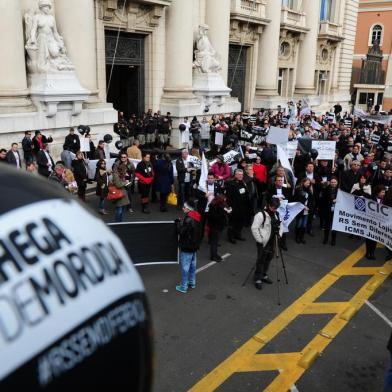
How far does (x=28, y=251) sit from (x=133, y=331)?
47cm

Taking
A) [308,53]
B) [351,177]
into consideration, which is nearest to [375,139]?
[351,177]

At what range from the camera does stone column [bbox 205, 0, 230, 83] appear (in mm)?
21328

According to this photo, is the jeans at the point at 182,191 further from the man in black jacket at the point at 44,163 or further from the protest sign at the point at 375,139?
the protest sign at the point at 375,139

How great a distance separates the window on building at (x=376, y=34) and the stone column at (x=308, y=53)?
2149 centimetres

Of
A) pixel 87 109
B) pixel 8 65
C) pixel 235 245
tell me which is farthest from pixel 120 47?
pixel 235 245

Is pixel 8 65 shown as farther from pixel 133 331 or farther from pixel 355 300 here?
pixel 133 331

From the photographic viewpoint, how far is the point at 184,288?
737cm

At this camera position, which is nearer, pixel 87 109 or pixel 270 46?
pixel 87 109

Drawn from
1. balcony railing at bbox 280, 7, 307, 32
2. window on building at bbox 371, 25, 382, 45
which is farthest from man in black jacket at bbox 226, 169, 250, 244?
window on building at bbox 371, 25, 382, 45

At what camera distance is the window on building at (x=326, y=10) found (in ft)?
110

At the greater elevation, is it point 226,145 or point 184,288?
point 226,145

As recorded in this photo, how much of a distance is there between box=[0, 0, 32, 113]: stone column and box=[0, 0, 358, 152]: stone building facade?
28mm

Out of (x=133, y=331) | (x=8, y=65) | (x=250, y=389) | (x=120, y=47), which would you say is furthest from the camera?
(x=120, y=47)

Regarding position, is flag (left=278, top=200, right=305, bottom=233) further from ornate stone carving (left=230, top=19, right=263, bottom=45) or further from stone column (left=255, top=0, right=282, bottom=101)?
stone column (left=255, top=0, right=282, bottom=101)
